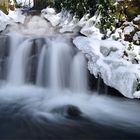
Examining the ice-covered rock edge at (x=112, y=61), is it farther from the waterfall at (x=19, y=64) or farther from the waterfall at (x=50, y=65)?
the waterfall at (x=19, y=64)

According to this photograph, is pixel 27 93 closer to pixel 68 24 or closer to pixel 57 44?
pixel 57 44

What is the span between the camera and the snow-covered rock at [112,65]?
10.1 metres

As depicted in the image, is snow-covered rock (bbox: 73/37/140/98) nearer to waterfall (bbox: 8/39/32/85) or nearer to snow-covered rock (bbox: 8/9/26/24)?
waterfall (bbox: 8/39/32/85)

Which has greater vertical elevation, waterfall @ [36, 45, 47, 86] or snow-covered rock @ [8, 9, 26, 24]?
snow-covered rock @ [8, 9, 26, 24]

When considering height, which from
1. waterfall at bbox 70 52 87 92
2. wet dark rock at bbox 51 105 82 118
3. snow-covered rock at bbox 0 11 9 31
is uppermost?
snow-covered rock at bbox 0 11 9 31

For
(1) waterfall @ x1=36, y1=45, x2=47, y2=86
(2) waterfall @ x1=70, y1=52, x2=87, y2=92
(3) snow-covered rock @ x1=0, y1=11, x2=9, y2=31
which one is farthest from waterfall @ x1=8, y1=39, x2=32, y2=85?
(3) snow-covered rock @ x1=0, y1=11, x2=9, y2=31

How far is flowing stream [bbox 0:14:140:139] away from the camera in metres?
8.69

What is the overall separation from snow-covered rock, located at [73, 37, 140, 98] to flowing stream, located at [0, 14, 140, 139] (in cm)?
26

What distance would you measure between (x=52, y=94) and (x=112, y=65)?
1.80 metres

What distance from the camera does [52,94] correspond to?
34.9ft

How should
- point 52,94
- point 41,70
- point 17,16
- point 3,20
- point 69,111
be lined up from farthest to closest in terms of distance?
1. point 17,16
2. point 3,20
3. point 41,70
4. point 52,94
5. point 69,111

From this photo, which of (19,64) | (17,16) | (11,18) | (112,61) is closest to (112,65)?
(112,61)

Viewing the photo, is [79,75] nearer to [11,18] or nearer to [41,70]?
[41,70]

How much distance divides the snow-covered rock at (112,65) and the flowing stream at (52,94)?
0.26 meters
